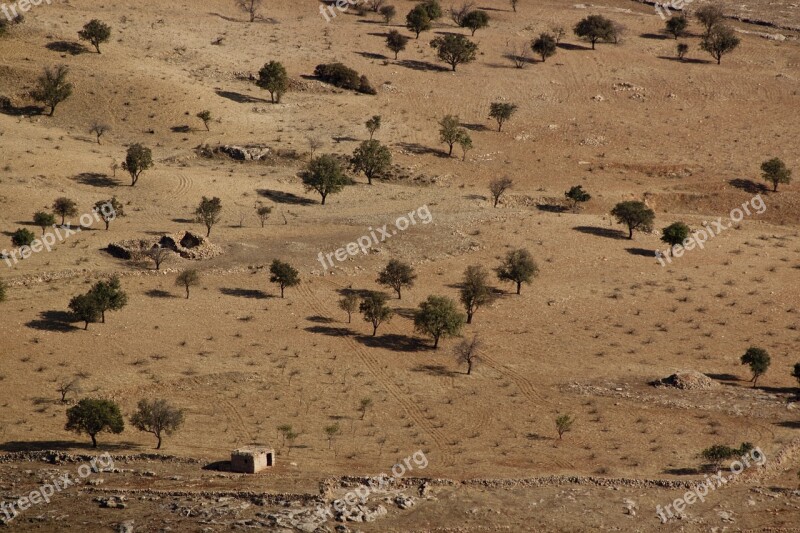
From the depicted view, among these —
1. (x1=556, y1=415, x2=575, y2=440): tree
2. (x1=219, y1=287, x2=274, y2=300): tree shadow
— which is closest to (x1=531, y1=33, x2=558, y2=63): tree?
(x1=219, y1=287, x2=274, y2=300): tree shadow

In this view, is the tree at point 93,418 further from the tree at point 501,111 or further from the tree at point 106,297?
the tree at point 501,111

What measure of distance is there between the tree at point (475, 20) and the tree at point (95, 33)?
3583 cm

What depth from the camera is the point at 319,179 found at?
8888 cm

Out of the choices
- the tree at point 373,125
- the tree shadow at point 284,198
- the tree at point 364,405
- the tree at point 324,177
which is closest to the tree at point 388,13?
the tree at point 373,125

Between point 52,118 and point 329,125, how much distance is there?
2204 cm

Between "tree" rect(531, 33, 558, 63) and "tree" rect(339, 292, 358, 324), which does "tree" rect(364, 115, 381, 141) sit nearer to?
"tree" rect(531, 33, 558, 63)

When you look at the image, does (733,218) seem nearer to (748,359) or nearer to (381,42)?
(748,359)

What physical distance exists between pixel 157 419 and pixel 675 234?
4237 cm

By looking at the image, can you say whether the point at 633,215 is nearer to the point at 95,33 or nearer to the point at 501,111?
the point at 501,111

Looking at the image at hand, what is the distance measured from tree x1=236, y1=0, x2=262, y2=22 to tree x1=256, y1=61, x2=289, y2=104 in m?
20.5

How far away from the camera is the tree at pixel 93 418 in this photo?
54188 millimetres

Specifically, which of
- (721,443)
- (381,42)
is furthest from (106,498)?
(381,42)

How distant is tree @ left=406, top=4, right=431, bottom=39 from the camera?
400ft

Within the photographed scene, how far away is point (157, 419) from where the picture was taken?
54719 mm
